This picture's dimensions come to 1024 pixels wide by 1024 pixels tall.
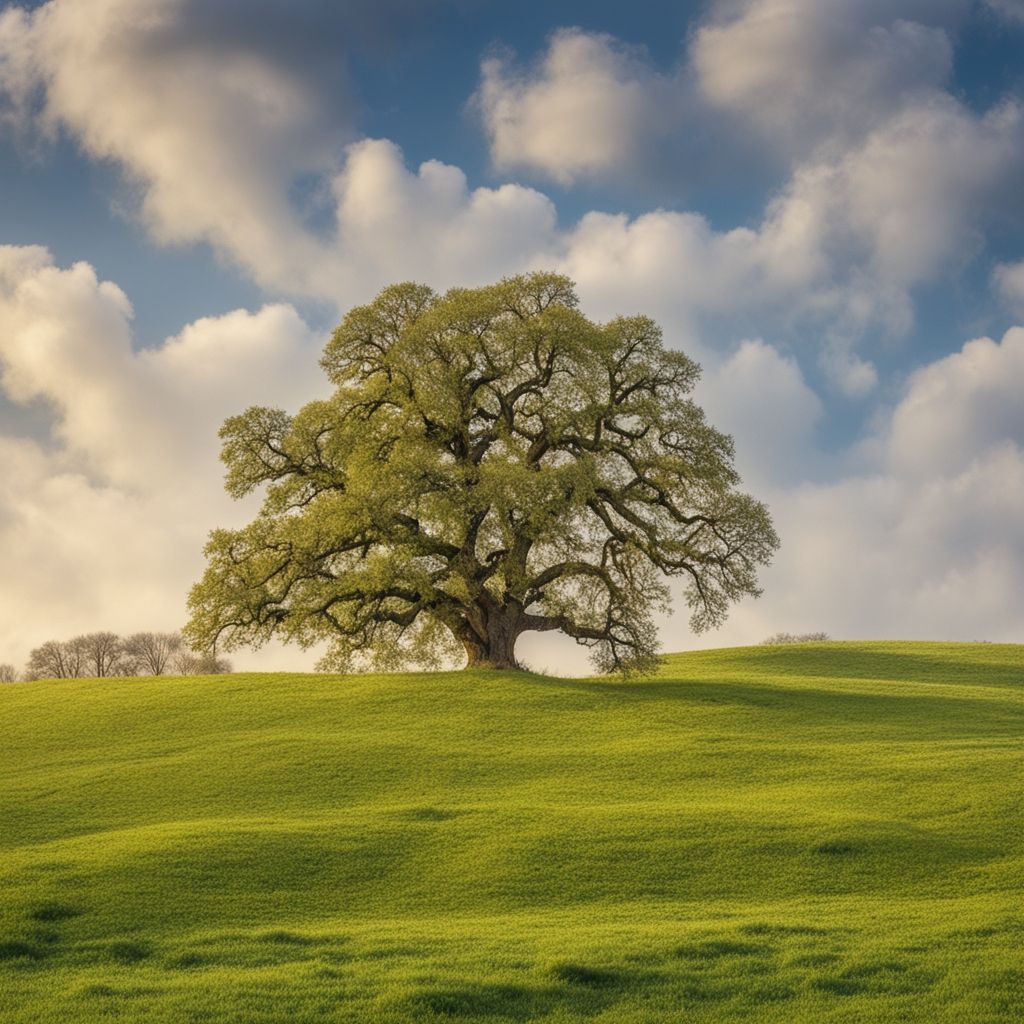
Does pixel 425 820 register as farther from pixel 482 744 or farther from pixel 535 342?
pixel 535 342

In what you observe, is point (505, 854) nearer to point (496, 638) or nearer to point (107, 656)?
point (496, 638)

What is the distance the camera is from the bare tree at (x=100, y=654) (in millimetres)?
80625

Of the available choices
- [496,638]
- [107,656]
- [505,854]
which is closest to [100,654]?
[107,656]

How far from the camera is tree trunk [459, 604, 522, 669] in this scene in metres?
48.5

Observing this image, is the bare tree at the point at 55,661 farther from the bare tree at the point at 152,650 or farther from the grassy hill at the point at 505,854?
the grassy hill at the point at 505,854

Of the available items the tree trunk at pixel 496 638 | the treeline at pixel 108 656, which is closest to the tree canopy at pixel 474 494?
the tree trunk at pixel 496 638

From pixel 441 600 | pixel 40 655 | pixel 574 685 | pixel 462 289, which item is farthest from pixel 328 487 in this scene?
pixel 40 655

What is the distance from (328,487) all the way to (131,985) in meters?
34.5

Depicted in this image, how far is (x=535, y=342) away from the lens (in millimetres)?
48719

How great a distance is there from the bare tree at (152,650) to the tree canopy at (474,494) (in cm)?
3713

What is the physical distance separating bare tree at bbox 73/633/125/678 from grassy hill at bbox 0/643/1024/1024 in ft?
120

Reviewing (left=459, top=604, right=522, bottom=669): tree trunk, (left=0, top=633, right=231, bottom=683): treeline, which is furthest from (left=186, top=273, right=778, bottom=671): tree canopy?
(left=0, top=633, right=231, bottom=683): treeline

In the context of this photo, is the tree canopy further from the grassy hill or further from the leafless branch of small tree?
the leafless branch of small tree

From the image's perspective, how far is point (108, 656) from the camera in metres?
81.5
